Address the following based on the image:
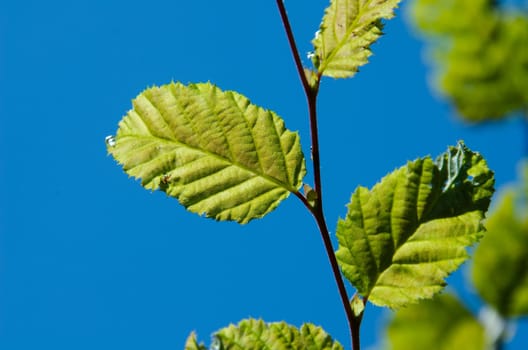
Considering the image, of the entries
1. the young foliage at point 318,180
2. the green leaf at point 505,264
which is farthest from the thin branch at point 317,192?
the green leaf at point 505,264

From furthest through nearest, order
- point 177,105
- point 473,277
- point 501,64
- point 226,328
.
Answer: point 501,64, point 177,105, point 226,328, point 473,277

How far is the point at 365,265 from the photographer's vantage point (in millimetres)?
807

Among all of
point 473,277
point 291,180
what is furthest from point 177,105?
point 473,277

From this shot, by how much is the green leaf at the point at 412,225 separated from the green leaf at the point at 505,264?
0.03 meters

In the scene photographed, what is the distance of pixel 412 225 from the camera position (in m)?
0.81

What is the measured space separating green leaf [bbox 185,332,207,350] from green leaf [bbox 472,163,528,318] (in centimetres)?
26

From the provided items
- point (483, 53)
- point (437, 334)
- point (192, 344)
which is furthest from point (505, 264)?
point (483, 53)

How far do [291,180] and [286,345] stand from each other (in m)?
0.20

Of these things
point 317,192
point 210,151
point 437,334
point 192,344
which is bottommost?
point 437,334

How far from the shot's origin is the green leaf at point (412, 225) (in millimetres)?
778

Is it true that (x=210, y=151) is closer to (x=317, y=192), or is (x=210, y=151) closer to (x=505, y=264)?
(x=317, y=192)

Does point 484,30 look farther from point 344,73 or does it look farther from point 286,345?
point 286,345

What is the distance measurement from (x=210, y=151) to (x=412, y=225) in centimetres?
25

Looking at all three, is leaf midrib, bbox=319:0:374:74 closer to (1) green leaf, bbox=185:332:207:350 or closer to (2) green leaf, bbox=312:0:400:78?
(2) green leaf, bbox=312:0:400:78
